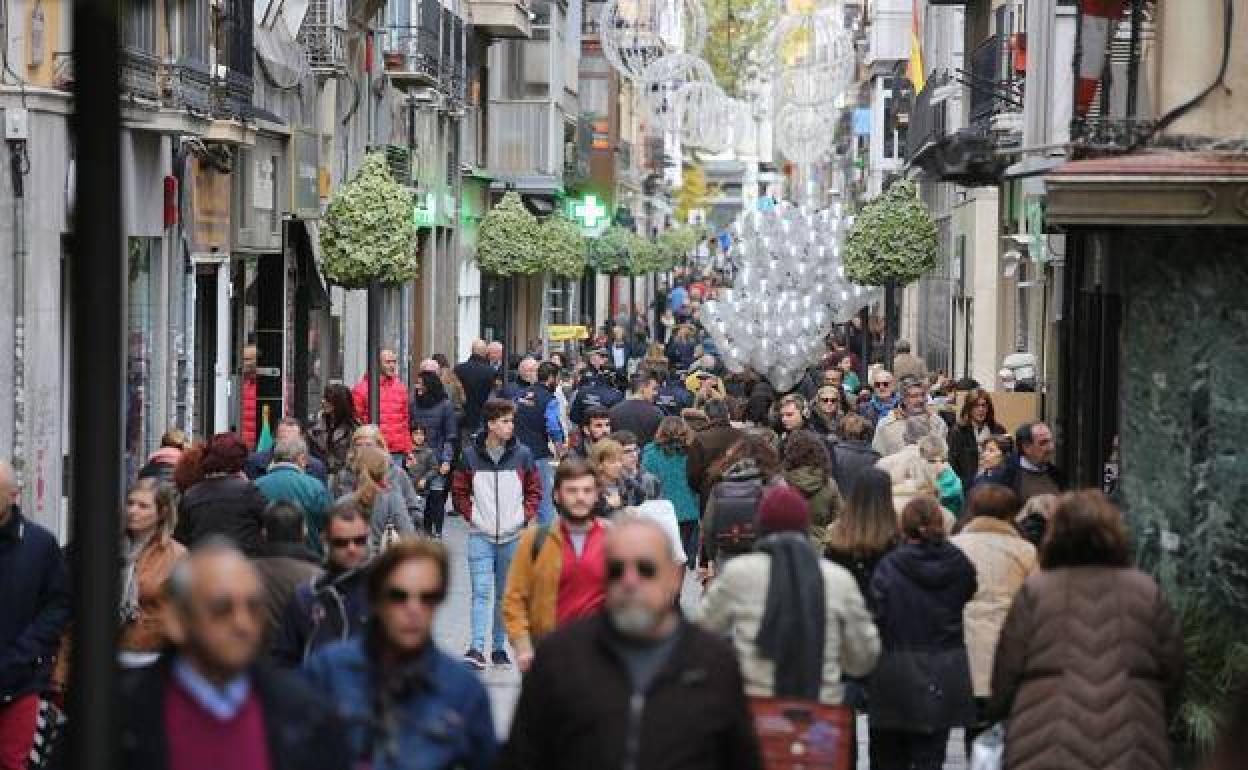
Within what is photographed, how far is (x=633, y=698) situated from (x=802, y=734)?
90.2 inches

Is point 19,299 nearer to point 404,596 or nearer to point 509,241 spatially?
point 404,596

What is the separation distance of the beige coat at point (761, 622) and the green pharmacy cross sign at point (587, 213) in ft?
175

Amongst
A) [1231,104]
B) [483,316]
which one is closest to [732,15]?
[483,316]

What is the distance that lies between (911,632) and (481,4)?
1614 inches

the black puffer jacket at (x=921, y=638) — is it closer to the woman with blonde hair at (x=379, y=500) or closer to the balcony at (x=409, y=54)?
the woman with blonde hair at (x=379, y=500)

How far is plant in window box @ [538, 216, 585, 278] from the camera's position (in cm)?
5022

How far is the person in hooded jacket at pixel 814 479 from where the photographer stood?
16625 millimetres

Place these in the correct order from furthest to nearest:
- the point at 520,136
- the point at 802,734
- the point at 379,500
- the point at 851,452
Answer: the point at 520,136 → the point at 851,452 → the point at 379,500 → the point at 802,734

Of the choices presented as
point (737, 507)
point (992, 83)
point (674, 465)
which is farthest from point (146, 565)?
point (992, 83)

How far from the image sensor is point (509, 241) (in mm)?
49750

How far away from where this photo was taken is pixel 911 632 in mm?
12078

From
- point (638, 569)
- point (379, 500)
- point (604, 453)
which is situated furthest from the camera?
point (379, 500)

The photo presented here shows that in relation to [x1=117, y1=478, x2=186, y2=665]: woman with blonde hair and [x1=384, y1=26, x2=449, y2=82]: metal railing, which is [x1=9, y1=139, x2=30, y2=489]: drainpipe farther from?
[x1=384, y1=26, x2=449, y2=82]: metal railing

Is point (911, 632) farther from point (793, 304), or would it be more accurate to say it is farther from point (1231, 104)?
point (793, 304)
